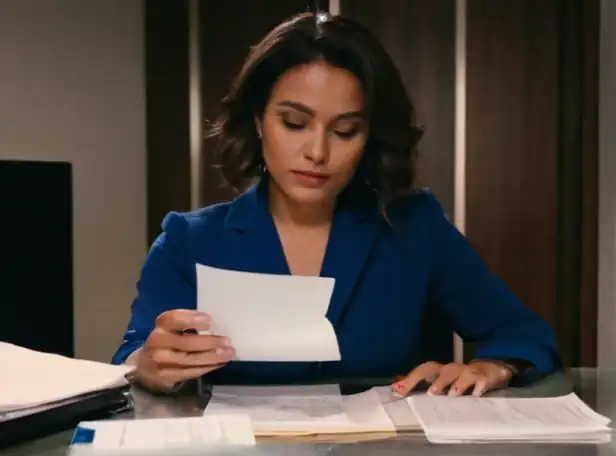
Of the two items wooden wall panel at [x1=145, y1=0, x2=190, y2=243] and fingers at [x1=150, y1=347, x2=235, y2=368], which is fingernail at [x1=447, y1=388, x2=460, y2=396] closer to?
fingers at [x1=150, y1=347, x2=235, y2=368]

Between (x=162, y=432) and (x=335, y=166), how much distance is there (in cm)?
60

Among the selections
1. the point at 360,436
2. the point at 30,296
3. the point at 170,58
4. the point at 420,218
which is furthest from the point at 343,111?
the point at 170,58

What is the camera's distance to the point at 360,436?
82cm

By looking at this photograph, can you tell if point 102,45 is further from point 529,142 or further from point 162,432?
point 162,432

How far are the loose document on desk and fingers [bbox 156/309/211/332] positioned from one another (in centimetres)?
10

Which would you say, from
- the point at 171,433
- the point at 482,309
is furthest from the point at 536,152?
the point at 171,433

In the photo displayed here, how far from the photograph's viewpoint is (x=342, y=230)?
1388 mm

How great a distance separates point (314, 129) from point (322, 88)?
0.07 meters

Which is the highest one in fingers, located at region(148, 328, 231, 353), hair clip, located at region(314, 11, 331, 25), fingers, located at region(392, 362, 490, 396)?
hair clip, located at region(314, 11, 331, 25)

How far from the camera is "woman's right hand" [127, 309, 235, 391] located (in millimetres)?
968

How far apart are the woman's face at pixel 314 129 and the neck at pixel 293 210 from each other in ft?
0.34

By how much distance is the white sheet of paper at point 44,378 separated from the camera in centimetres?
82

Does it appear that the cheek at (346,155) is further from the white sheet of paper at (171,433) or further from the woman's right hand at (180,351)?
the white sheet of paper at (171,433)

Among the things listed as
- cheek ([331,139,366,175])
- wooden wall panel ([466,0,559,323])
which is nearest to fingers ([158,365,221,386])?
cheek ([331,139,366,175])
